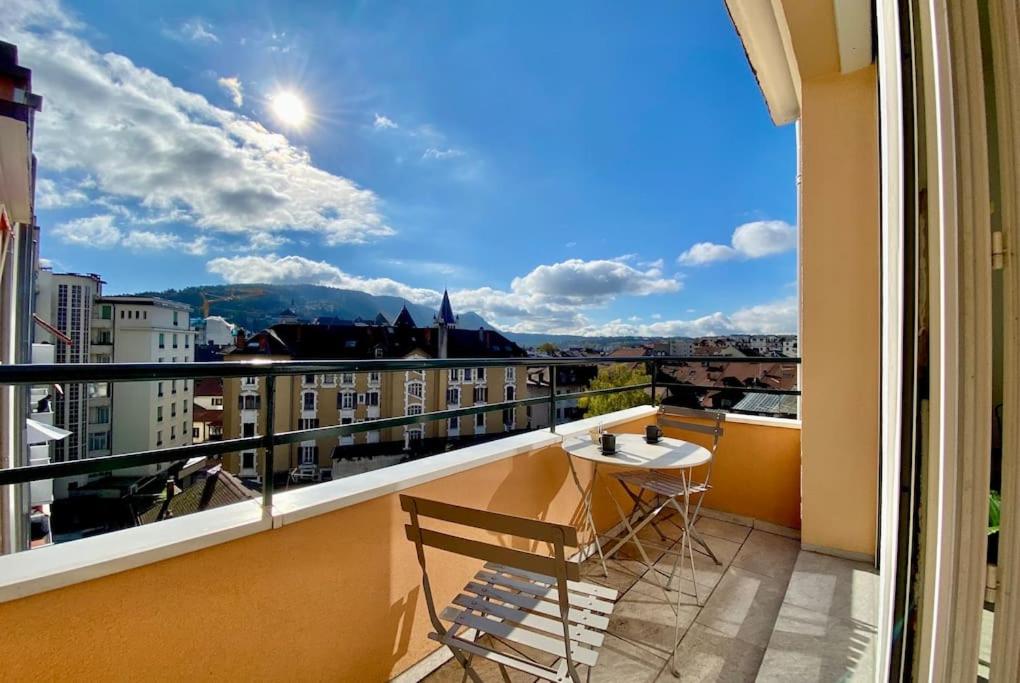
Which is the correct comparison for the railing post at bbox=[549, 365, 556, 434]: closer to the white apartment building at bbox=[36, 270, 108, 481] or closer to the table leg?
the table leg

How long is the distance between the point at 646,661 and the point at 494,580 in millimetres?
796

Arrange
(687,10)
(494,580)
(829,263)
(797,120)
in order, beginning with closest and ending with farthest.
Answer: (494,580)
(829,263)
(797,120)
(687,10)

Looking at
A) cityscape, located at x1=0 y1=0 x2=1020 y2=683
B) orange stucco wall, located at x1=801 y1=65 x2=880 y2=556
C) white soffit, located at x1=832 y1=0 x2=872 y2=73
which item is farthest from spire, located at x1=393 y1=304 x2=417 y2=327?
white soffit, located at x1=832 y1=0 x2=872 y2=73

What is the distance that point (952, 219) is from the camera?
66cm

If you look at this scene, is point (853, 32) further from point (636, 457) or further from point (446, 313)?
point (446, 313)

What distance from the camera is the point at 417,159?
145 ft

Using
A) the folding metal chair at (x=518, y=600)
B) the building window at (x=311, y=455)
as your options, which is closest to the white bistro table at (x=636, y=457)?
the folding metal chair at (x=518, y=600)

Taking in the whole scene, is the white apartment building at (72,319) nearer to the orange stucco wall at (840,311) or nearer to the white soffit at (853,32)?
the orange stucco wall at (840,311)

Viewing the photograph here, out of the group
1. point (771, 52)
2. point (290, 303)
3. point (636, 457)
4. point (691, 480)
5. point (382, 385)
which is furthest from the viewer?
point (290, 303)

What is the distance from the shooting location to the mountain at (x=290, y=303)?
33.7 meters

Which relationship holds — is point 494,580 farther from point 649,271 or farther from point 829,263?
point 649,271

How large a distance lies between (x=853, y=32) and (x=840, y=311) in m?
1.48

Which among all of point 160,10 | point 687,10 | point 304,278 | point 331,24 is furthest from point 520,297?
point 687,10

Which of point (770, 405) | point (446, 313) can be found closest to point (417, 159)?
point (446, 313)
